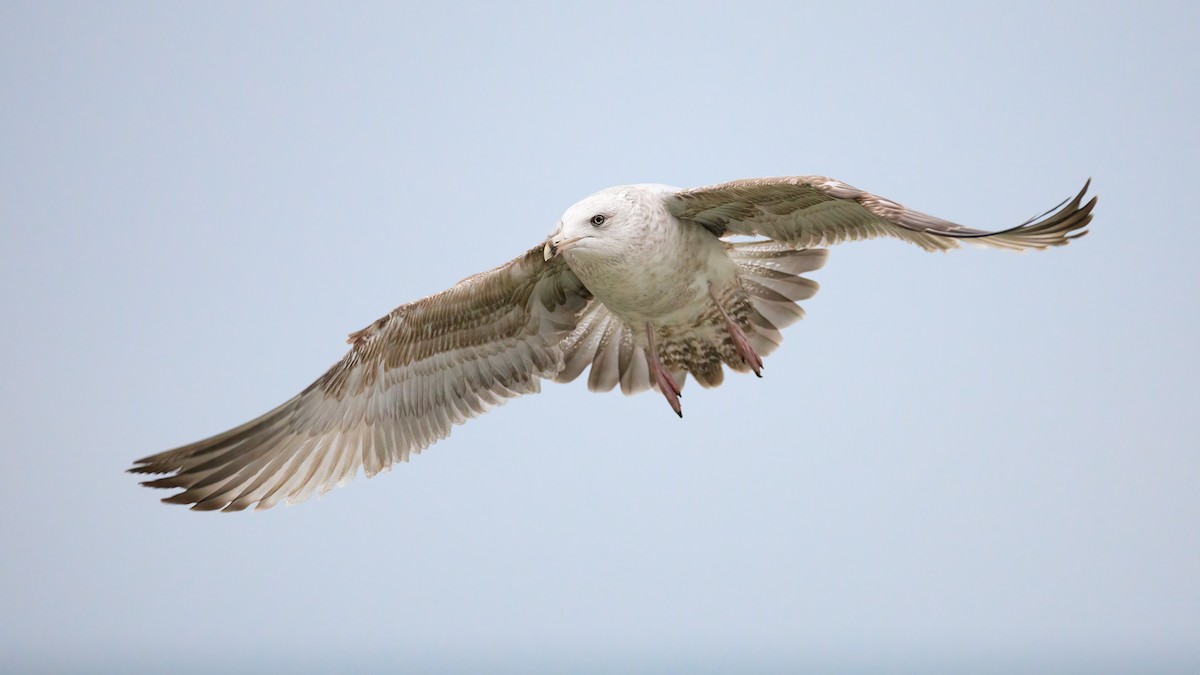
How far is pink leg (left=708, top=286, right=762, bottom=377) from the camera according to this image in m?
6.64

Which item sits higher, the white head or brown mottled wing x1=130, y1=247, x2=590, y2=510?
the white head

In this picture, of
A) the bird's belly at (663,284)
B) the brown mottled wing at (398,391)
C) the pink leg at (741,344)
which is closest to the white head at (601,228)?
the bird's belly at (663,284)

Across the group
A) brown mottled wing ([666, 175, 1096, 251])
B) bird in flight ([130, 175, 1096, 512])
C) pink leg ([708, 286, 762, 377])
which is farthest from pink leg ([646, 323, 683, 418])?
brown mottled wing ([666, 175, 1096, 251])

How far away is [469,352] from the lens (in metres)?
7.07

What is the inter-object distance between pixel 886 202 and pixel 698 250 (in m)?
1.20

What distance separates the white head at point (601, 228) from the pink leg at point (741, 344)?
0.92 meters

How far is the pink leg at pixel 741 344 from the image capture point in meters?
6.64

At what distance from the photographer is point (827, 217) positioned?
6152mm

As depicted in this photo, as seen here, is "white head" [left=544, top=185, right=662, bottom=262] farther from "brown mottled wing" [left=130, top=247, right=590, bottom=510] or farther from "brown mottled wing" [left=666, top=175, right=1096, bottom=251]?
"brown mottled wing" [left=130, top=247, right=590, bottom=510]

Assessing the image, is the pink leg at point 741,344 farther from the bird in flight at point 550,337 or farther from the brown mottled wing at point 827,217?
the brown mottled wing at point 827,217

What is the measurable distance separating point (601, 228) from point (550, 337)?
125cm

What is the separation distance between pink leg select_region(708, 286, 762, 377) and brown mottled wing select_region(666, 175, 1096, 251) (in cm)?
48

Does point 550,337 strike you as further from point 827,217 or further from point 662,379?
point 827,217

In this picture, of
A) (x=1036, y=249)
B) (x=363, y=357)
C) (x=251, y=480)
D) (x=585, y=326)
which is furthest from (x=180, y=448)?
(x=1036, y=249)
